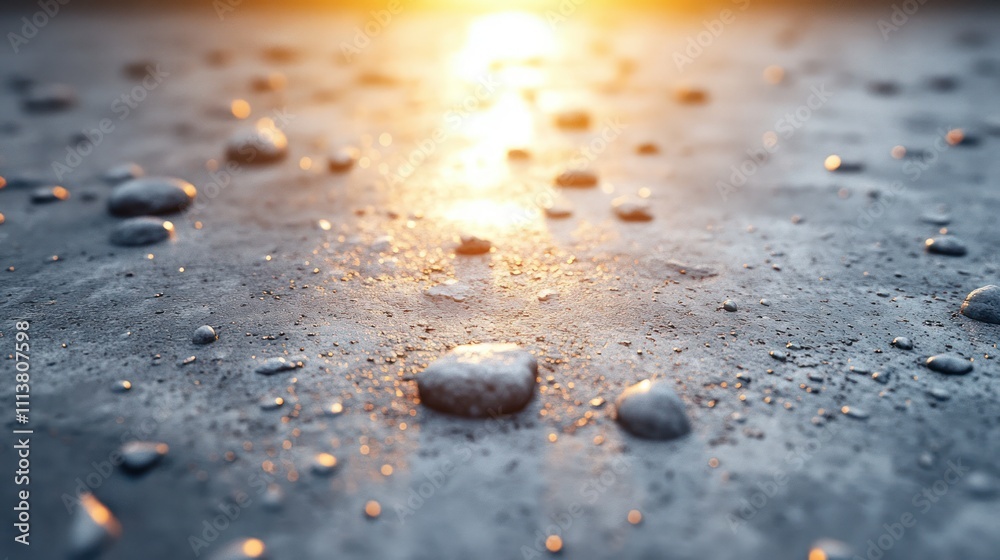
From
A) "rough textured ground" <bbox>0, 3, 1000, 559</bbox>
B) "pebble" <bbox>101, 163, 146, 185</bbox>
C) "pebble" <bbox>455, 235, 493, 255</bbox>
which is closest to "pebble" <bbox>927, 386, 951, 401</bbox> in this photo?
"rough textured ground" <bbox>0, 3, 1000, 559</bbox>

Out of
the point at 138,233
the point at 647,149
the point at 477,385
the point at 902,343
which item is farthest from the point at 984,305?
the point at 138,233

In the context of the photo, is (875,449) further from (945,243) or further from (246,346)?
(246,346)

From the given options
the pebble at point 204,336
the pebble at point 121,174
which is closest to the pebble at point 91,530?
the pebble at point 204,336

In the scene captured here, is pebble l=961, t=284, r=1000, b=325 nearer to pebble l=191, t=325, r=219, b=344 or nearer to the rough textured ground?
the rough textured ground

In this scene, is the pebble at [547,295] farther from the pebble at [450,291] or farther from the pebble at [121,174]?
the pebble at [121,174]

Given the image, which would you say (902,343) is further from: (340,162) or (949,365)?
(340,162)

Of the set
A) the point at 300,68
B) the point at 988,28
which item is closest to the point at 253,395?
the point at 300,68
